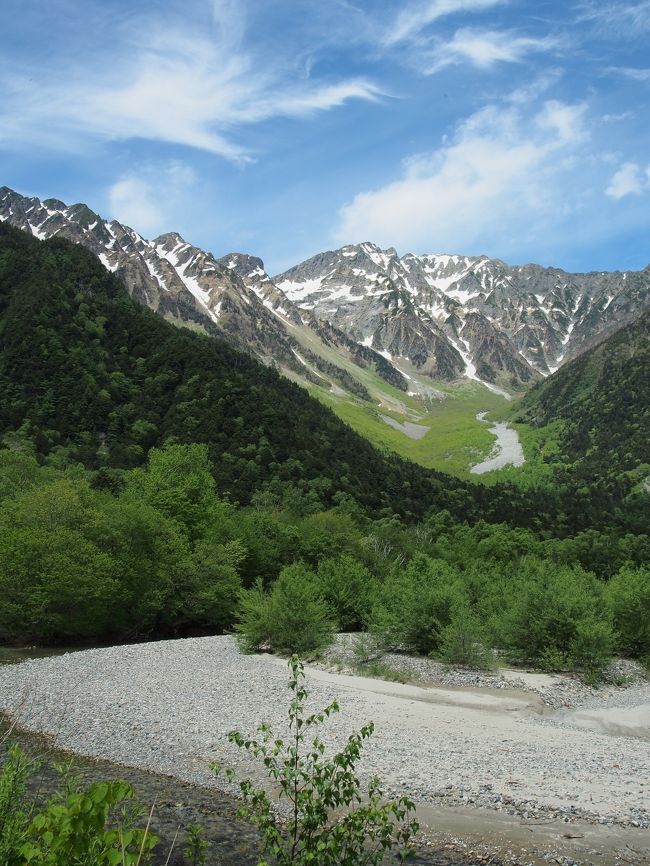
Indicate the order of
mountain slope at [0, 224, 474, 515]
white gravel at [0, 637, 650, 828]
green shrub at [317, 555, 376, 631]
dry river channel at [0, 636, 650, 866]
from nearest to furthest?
dry river channel at [0, 636, 650, 866] < white gravel at [0, 637, 650, 828] < green shrub at [317, 555, 376, 631] < mountain slope at [0, 224, 474, 515]

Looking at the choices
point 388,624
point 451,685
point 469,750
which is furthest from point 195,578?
point 469,750

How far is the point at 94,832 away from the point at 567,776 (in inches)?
720

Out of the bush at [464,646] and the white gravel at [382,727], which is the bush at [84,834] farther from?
the bush at [464,646]

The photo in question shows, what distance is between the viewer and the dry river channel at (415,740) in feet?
50.1

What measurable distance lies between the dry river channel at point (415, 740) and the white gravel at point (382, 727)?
80mm

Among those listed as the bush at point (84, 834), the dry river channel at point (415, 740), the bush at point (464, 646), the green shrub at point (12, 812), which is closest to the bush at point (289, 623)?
the dry river channel at point (415, 740)

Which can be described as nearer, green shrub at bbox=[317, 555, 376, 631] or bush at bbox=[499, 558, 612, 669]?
bush at bbox=[499, 558, 612, 669]

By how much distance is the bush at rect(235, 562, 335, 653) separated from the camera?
4100 cm

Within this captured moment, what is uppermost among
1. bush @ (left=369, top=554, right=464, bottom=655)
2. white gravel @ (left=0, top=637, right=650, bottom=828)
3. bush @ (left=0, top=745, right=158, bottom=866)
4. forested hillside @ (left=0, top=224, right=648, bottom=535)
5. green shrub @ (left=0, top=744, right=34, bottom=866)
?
forested hillside @ (left=0, top=224, right=648, bottom=535)

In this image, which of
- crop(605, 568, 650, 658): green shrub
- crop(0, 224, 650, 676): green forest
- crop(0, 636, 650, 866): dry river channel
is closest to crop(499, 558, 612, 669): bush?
crop(0, 224, 650, 676): green forest

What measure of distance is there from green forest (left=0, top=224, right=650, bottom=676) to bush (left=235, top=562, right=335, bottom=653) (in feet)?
0.42

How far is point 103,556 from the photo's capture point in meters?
44.1

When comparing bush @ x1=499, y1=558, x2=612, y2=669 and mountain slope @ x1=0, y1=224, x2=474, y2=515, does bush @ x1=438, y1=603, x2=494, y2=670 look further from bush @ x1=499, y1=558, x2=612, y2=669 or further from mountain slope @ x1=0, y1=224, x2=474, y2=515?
mountain slope @ x1=0, y1=224, x2=474, y2=515

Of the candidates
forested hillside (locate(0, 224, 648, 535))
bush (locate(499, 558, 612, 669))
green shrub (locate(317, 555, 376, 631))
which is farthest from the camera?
forested hillside (locate(0, 224, 648, 535))
